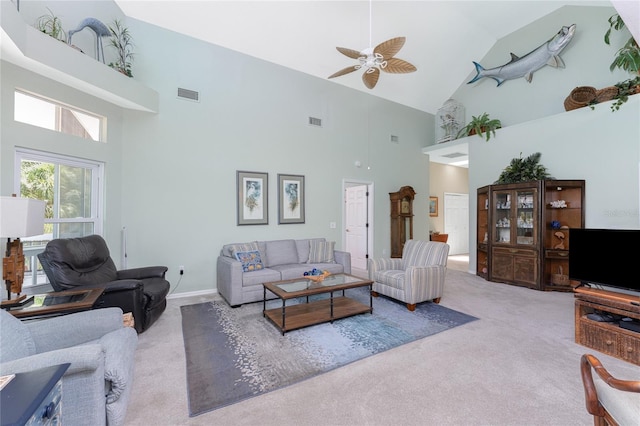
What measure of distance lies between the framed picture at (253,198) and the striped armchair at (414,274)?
212 cm

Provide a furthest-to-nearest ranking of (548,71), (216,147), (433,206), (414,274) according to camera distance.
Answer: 1. (433,206)
2. (548,71)
3. (216,147)
4. (414,274)

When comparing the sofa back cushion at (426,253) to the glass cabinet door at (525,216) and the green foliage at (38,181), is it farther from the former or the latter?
the green foliage at (38,181)

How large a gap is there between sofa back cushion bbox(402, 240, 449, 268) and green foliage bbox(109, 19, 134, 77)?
15.7ft

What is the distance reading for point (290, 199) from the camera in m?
5.26

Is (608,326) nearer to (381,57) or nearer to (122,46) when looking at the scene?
(381,57)

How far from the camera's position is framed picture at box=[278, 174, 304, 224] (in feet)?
16.9

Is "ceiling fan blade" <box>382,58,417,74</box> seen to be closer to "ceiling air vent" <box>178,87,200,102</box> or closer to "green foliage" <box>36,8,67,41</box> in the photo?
"ceiling air vent" <box>178,87,200,102</box>

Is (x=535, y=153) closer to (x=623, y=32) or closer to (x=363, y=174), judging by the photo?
(x=623, y=32)

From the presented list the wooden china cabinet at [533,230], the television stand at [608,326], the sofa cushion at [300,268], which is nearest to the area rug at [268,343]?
the sofa cushion at [300,268]

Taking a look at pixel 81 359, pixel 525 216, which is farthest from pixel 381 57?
pixel 525 216

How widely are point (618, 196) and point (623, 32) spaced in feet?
8.86

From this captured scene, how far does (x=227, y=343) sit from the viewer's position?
2750mm

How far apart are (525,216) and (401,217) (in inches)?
93.3

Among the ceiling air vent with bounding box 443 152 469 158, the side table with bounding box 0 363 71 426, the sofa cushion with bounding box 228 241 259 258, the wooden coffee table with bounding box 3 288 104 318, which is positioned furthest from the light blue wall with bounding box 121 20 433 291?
the side table with bounding box 0 363 71 426
